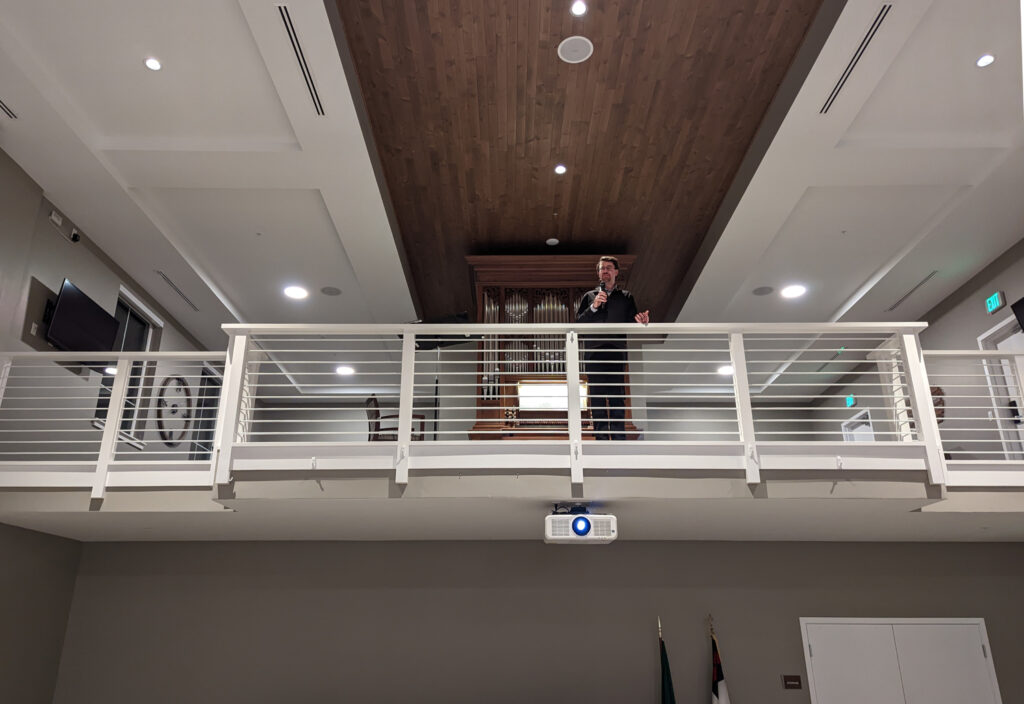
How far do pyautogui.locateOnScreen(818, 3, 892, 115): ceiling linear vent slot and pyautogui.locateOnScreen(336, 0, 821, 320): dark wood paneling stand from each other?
387mm

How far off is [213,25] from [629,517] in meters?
4.67

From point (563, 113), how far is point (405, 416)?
2718 millimetres

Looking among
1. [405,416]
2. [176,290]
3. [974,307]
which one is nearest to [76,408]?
[176,290]

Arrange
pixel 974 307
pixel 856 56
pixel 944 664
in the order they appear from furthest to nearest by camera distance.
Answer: pixel 974 307, pixel 944 664, pixel 856 56

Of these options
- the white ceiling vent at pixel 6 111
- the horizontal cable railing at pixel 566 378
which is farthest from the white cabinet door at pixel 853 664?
the white ceiling vent at pixel 6 111

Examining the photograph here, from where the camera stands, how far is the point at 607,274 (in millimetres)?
6367

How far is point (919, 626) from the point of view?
22.2ft

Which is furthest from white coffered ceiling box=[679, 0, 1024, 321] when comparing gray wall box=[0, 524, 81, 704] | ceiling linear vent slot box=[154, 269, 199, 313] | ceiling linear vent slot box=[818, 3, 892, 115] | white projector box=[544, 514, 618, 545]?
gray wall box=[0, 524, 81, 704]

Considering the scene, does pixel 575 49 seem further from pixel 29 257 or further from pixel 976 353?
pixel 29 257

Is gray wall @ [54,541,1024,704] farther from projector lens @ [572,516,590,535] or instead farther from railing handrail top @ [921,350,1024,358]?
railing handrail top @ [921,350,1024,358]

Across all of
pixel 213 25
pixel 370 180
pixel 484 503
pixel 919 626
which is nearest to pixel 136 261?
pixel 370 180

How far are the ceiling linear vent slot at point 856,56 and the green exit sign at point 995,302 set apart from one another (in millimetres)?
3357

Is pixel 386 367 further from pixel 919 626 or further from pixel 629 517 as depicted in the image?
pixel 919 626

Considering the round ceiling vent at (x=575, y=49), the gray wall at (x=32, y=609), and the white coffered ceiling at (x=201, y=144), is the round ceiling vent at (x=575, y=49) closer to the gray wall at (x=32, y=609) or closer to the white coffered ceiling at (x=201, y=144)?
the white coffered ceiling at (x=201, y=144)
